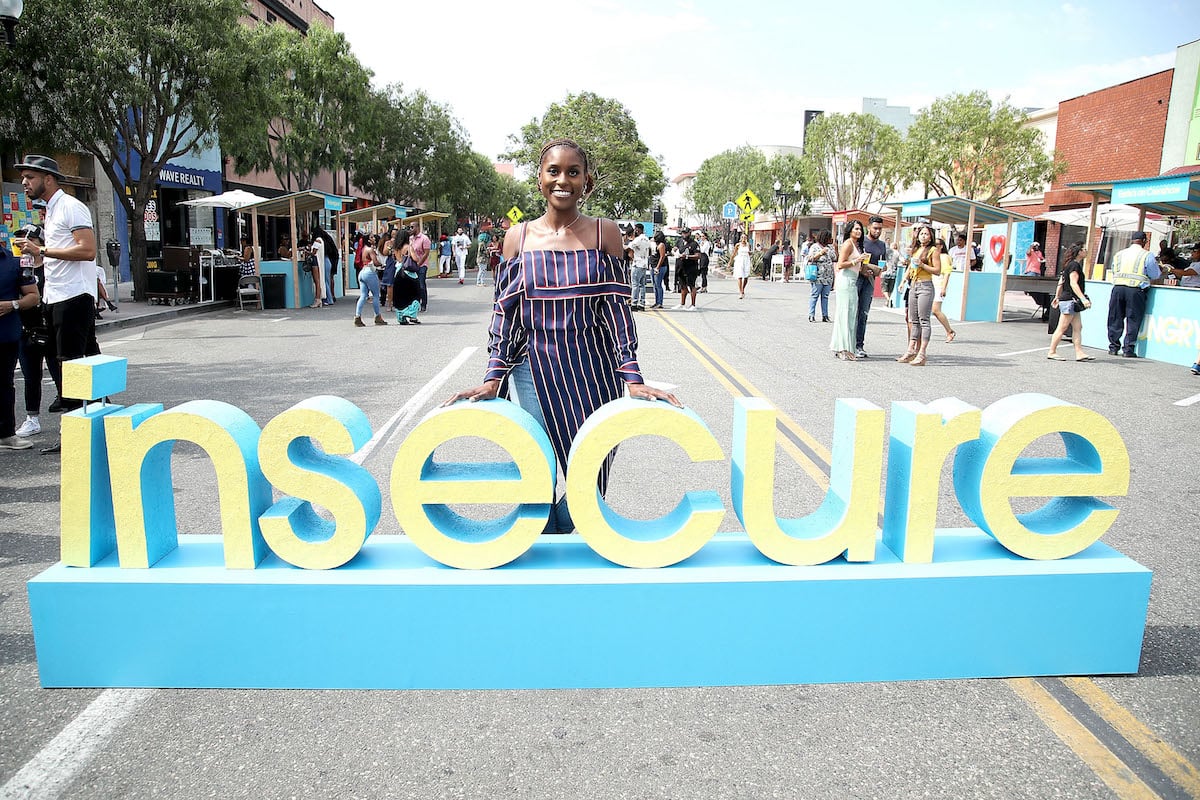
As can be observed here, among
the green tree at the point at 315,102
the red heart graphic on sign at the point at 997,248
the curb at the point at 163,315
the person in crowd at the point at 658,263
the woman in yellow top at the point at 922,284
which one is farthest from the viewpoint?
the green tree at the point at 315,102

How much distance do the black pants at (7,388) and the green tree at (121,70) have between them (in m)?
13.2

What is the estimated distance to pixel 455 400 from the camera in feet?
11.0

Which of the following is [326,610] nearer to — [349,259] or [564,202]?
[564,202]

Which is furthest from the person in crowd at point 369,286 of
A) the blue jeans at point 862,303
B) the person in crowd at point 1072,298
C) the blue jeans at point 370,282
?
the person in crowd at point 1072,298

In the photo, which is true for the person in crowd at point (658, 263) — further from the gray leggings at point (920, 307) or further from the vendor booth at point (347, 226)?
the gray leggings at point (920, 307)

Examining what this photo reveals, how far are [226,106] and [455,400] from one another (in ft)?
63.7

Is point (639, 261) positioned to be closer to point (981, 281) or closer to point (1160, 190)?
point (981, 281)

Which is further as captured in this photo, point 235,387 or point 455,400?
point 235,387

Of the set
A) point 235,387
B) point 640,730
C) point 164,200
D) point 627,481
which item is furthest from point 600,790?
point 164,200

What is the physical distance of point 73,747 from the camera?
276 centimetres

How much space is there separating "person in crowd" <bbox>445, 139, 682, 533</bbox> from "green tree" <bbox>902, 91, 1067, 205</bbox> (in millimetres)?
36433

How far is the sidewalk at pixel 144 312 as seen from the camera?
15.8m

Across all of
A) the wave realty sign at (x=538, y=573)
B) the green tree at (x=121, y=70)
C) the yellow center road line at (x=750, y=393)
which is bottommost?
the yellow center road line at (x=750, y=393)

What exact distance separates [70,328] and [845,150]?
168 feet
